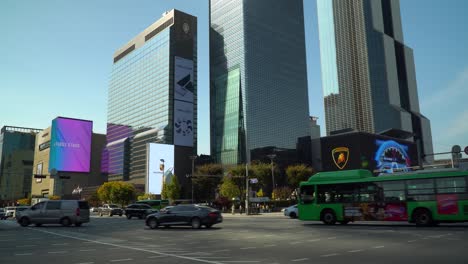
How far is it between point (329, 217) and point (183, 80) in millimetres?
134903

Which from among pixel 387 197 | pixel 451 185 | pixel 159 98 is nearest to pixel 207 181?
pixel 159 98

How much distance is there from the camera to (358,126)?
186 m

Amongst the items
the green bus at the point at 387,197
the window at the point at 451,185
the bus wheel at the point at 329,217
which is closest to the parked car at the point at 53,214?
the green bus at the point at 387,197

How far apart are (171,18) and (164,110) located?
3812cm

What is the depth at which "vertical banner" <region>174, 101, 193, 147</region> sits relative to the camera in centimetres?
15150

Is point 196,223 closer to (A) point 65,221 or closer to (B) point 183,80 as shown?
(A) point 65,221

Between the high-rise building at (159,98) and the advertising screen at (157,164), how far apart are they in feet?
8.32

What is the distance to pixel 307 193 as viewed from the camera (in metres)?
27.6

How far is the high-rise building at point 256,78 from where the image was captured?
484 feet

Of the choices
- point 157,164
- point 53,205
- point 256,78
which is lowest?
point 53,205

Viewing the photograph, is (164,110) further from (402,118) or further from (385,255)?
(385,255)

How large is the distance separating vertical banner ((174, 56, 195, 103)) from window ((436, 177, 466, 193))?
136 meters

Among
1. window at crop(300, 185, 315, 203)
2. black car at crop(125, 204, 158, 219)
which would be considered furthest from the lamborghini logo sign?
window at crop(300, 185, 315, 203)

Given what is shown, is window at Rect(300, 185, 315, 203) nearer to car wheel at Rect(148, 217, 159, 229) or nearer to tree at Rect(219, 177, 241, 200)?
car wheel at Rect(148, 217, 159, 229)
